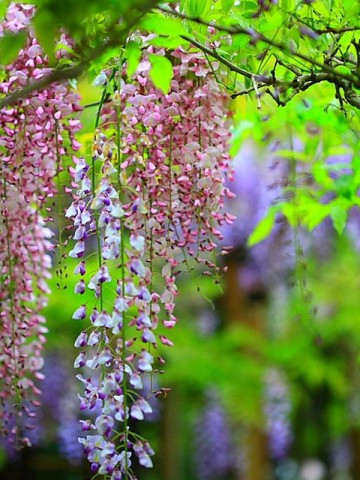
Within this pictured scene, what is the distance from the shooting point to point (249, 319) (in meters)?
6.84

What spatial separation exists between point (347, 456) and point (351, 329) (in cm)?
388

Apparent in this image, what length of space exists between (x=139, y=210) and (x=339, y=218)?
85 cm

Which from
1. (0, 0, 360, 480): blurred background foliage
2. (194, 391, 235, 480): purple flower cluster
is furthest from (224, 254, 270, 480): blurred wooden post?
(194, 391, 235, 480): purple flower cluster

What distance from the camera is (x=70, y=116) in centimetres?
188

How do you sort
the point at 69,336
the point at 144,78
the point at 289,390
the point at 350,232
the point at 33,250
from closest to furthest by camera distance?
the point at 144,78 → the point at 33,250 → the point at 69,336 → the point at 350,232 → the point at 289,390

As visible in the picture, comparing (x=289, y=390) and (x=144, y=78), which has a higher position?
(x=289, y=390)

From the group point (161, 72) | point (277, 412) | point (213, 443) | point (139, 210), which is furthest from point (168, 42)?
point (213, 443)

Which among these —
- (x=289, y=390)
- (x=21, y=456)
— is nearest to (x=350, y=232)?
(x=289, y=390)

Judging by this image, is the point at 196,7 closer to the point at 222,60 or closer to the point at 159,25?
the point at 222,60

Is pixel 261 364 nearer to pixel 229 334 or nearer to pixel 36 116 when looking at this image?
pixel 229 334

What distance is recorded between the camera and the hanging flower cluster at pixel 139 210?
4.96 ft

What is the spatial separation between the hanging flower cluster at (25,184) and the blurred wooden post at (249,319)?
4.02 meters

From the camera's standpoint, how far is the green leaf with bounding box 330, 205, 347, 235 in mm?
2205

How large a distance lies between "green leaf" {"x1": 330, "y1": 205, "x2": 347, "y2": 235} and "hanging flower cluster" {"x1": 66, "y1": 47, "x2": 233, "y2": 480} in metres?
0.35
